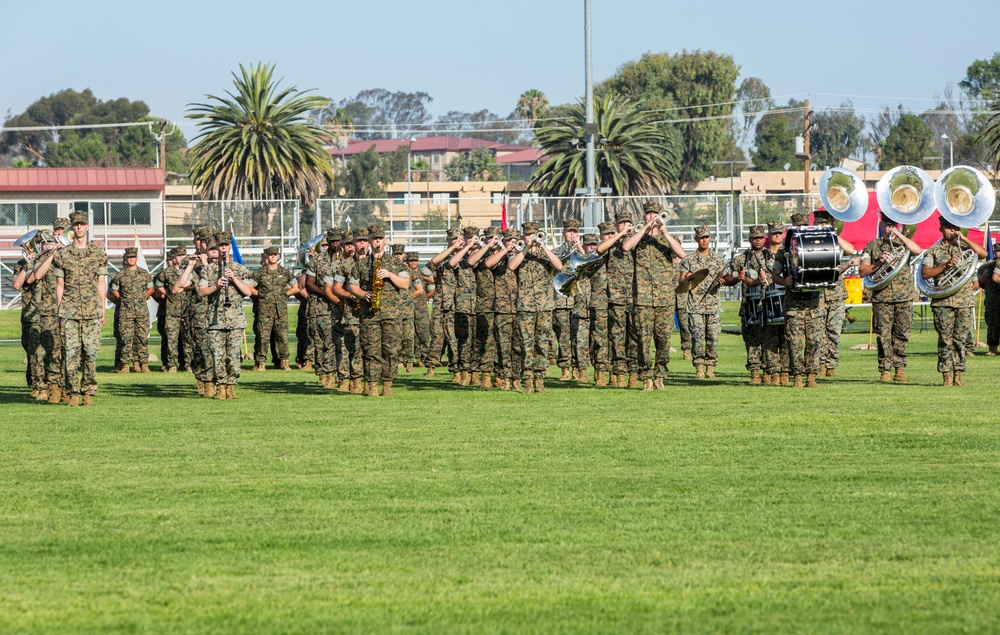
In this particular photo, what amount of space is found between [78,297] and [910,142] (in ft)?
339

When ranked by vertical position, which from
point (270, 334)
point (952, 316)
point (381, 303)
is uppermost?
point (381, 303)

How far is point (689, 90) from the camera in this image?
342 feet

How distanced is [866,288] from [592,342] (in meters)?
3.84

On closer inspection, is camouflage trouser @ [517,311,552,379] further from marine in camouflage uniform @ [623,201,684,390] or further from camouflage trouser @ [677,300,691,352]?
camouflage trouser @ [677,300,691,352]

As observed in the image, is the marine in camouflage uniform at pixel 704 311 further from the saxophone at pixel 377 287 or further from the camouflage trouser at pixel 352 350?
the saxophone at pixel 377 287

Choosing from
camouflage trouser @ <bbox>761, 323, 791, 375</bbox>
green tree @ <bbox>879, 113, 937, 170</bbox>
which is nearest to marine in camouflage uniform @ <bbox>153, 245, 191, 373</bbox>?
camouflage trouser @ <bbox>761, 323, 791, 375</bbox>

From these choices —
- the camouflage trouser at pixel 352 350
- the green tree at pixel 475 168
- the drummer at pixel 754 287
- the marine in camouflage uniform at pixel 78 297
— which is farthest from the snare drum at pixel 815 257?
the green tree at pixel 475 168

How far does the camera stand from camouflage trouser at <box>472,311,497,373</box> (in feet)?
60.7

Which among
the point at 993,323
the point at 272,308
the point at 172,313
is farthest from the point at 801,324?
the point at 172,313

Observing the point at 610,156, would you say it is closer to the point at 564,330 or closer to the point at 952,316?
the point at 564,330

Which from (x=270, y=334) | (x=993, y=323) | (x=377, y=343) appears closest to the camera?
(x=377, y=343)

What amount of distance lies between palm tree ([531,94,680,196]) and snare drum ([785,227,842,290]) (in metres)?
49.0

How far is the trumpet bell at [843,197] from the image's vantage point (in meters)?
18.5

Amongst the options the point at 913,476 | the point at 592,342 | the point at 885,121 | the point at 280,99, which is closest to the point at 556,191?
the point at 280,99
